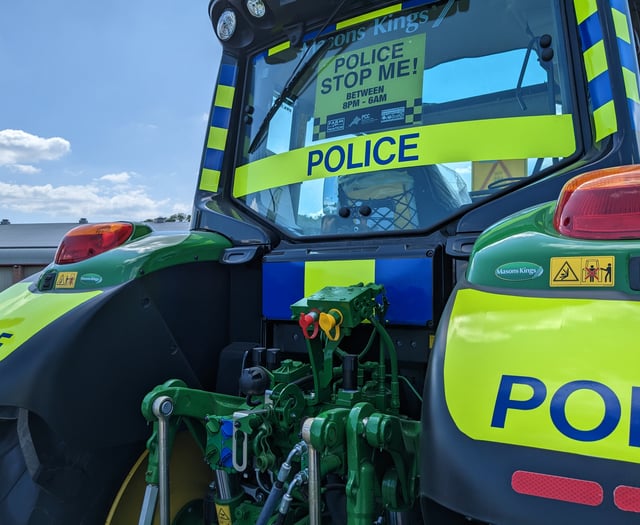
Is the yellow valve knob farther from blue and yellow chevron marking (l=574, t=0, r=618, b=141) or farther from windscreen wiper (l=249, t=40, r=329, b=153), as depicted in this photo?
windscreen wiper (l=249, t=40, r=329, b=153)

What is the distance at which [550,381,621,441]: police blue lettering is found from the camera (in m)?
0.90

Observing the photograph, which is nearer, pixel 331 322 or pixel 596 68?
pixel 331 322

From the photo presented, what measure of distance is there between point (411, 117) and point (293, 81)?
25.5 inches

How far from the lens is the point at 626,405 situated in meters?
0.89

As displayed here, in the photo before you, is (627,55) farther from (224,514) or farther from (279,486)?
(224,514)

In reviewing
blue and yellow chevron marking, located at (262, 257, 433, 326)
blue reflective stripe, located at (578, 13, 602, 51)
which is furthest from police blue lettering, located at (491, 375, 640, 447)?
blue reflective stripe, located at (578, 13, 602, 51)

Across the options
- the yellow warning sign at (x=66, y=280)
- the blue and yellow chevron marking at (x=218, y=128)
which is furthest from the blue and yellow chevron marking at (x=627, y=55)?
the yellow warning sign at (x=66, y=280)

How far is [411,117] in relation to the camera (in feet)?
6.76

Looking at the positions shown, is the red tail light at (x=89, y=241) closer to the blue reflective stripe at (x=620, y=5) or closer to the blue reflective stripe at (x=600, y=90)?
the blue reflective stripe at (x=600, y=90)

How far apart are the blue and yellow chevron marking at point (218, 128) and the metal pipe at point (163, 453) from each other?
1.17 meters

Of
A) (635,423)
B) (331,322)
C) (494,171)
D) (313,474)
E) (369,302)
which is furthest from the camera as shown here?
(494,171)

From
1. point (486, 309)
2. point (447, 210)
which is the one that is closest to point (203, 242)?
point (447, 210)

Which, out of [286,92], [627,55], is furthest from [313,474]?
[286,92]

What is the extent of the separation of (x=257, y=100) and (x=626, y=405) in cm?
211
